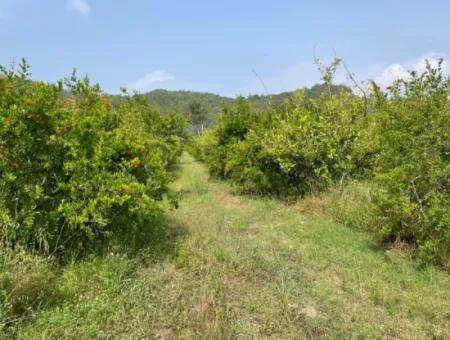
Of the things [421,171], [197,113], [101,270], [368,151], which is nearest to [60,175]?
[101,270]

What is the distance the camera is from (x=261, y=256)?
4.27 meters

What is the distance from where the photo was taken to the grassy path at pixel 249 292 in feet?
9.11

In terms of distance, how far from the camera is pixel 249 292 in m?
3.38

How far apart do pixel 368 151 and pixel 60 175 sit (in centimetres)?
567

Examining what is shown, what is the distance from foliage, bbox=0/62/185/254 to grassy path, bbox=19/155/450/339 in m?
0.48

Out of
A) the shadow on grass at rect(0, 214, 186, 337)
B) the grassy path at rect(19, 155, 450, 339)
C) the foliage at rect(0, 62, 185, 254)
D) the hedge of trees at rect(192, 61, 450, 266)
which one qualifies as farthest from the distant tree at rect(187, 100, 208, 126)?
the foliage at rect(0, 62, 185, 254)

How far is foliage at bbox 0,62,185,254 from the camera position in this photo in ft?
11.0

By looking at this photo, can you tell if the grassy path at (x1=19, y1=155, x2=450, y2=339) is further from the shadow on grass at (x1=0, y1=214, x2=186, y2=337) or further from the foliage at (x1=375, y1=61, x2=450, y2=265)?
the foliage at (x1=375, y1=61, x2=450, y2=265)

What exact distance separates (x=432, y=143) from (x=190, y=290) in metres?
3.64

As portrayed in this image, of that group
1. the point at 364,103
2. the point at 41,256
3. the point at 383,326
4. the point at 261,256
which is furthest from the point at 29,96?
the point at 364,103

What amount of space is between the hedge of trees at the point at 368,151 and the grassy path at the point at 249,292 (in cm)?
63

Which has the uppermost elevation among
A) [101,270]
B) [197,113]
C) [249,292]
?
[197,113]

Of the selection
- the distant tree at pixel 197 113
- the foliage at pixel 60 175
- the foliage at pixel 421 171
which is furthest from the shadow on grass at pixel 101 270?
the distant tree at pixel 197 113

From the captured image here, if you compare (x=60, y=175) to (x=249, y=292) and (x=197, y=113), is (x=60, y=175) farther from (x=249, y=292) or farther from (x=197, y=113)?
(x=197, y=113)
